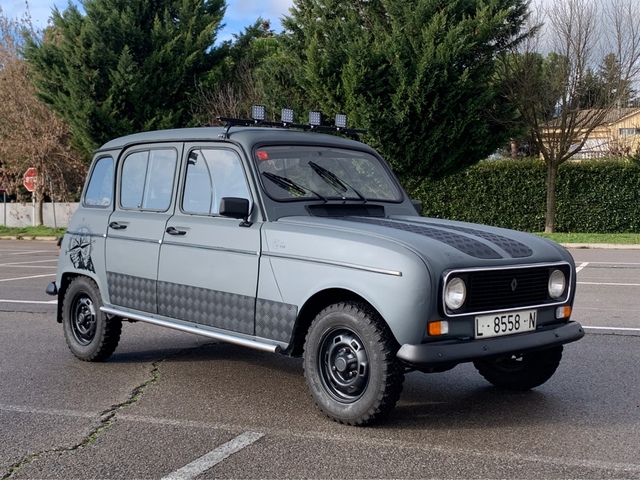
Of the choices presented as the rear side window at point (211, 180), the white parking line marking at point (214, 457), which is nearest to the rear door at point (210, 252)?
the rear side window at point (211, 180)

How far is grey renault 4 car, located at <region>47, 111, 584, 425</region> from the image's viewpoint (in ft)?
16.0

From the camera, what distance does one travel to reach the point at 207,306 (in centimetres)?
591

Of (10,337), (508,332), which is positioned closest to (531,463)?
(508,332)

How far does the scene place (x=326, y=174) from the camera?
6234mm

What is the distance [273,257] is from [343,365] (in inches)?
35.3

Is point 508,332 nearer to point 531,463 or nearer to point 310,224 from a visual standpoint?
point 531,463

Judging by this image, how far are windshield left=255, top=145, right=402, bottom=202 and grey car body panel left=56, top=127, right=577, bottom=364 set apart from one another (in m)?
0.07

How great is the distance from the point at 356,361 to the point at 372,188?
6.16ft

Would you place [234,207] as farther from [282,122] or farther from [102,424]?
[102,424]

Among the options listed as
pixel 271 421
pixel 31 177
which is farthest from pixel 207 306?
pixel 31 177

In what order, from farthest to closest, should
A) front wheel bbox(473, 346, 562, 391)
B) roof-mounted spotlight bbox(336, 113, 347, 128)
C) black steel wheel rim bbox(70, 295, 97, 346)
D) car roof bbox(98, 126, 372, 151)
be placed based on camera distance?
black steel wheel rim bbox(70, 295, 97, 346) → roof-mounted spotlight bbox(336, 113, 347, 128) → car roof bbox(98, 126, 372, 151) → front wheel bbox(473, 346, 562, 391)

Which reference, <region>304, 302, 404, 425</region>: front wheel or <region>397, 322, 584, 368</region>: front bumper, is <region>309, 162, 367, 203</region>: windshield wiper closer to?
Result: <region>304, 302, 404, 425</region>: front wheel

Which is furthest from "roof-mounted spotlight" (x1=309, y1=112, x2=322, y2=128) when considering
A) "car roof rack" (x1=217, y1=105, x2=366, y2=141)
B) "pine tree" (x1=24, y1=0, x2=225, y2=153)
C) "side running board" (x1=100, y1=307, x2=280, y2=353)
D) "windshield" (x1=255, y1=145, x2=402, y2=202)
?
"pine tree" (x1=24, y1=0, x2=225, y2=153)

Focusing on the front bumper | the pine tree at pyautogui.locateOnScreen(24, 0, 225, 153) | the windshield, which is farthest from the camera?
the pine tree at pyautogui.locateOnScreen(24, 0, 225, 153)
